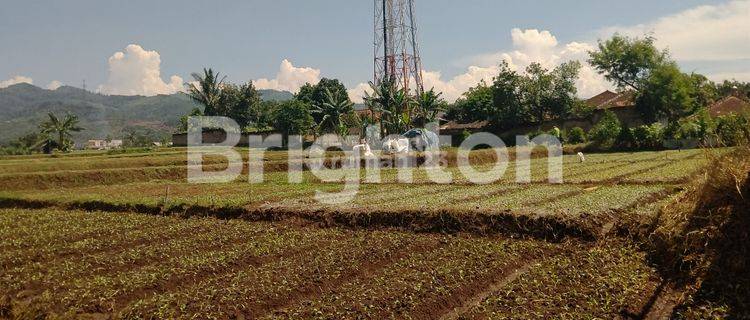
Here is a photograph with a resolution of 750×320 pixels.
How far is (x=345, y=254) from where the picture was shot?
9609mm

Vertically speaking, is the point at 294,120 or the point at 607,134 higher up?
the point at 294,120

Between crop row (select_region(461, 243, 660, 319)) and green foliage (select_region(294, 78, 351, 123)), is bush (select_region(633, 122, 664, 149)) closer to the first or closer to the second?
crop row (select_region(461, 243, 660, 319))

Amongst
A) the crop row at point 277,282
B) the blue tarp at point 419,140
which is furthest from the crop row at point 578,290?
the blue tarp at point 419,140

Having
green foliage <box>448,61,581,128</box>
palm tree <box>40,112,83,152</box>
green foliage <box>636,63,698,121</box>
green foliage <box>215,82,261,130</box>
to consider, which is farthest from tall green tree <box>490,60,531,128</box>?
palm tree <box>40,112,83,152</box>

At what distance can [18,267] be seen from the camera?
32.2ft

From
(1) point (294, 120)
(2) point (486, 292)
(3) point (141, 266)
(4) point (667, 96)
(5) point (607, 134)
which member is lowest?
(3) point (141, 266)

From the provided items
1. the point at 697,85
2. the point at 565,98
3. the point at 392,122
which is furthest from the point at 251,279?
the point at 697,85

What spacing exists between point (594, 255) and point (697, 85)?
45.1 meters

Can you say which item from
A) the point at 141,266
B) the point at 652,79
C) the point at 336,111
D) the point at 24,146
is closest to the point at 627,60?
the point at 652,79

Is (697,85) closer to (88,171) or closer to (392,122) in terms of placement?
(392,122)

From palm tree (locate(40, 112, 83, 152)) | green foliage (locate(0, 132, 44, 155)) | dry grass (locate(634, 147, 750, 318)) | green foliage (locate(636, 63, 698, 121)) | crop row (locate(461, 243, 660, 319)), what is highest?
green foliage (locate(636, 63, 698, 121))

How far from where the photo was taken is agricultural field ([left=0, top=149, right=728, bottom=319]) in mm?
6926

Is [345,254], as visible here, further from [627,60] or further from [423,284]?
[627,60]

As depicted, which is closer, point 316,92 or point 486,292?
point 486,292
